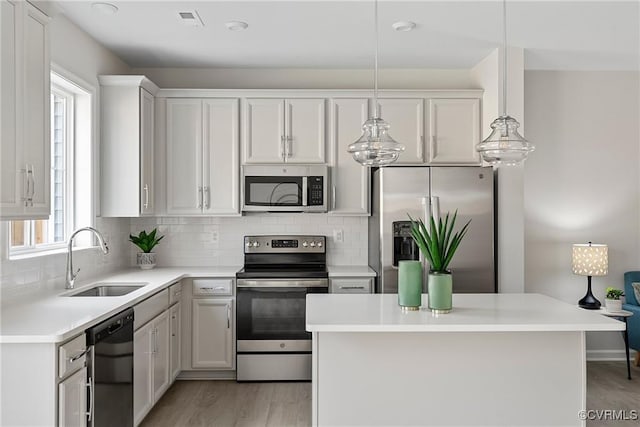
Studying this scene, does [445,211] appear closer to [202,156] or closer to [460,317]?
[460,317]

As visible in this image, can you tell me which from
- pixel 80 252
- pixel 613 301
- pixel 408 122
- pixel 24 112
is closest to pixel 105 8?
pixel 24 112

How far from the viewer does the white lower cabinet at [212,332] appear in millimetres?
4164

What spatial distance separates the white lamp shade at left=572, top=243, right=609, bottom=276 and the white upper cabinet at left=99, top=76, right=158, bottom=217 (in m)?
3.74

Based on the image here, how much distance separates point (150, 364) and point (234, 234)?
1668mm

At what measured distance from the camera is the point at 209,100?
14.5ft

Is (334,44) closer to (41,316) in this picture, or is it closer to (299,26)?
(299,26)

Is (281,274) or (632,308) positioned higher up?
(281,274)

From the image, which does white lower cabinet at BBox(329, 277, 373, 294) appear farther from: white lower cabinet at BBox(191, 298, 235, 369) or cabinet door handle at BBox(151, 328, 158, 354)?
cabinet door handle at BBox(151, 328, 158, 354)

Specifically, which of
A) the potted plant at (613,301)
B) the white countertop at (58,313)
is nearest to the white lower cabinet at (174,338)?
the white countertop at (58,313)

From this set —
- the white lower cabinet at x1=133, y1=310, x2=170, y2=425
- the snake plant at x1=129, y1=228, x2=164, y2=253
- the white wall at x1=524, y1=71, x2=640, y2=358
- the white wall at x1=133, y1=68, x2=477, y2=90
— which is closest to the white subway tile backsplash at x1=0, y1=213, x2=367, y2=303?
the snake plant at x1=129, y1=228, x2=164, y2=253

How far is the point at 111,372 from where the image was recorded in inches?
102

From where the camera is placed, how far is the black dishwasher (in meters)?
2.39

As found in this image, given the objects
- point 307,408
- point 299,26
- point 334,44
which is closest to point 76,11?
point 299,26

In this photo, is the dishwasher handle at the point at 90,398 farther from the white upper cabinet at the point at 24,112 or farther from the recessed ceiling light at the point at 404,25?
the recessed ceiling light at the point at 404,25
